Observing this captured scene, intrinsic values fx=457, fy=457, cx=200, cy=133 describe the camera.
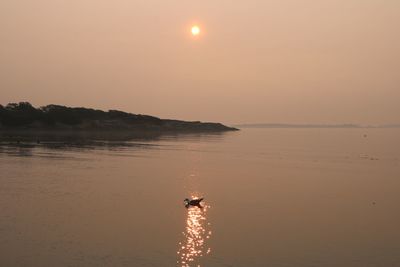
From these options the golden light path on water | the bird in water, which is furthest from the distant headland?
the golden light path on water

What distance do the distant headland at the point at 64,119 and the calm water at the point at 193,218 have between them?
331 feet

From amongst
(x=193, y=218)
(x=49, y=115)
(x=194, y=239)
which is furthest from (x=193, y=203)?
(x=49, y=115)

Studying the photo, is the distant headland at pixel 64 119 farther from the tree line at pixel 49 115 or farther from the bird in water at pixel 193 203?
the bird in water at pixel 193 203

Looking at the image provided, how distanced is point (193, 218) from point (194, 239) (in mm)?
4398

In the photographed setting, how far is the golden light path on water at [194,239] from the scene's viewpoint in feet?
64.1

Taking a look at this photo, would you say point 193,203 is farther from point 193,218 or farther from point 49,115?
point 49,115

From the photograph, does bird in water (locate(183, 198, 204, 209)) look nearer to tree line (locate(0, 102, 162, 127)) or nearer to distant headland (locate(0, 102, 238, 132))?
distant headland (locate(0, 102, 238, 132))

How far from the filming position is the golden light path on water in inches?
770

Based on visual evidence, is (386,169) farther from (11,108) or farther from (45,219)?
(11,108)

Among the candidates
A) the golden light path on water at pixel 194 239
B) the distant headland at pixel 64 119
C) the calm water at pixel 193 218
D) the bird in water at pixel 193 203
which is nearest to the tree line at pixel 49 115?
the distant headland at pixel 64 119

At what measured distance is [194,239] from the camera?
22.6 m

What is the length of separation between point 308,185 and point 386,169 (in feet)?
63.6

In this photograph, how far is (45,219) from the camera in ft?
83.8

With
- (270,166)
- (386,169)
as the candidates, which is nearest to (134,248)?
(270,166)
